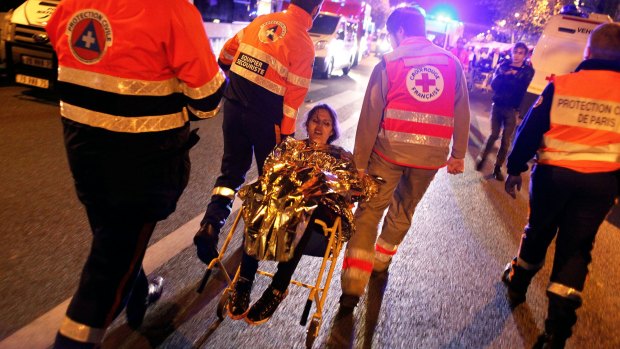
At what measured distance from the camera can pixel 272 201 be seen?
2.40 metres

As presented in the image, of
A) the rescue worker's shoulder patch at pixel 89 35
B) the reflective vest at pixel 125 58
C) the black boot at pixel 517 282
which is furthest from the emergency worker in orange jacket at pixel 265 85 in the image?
the black boot at pixel 517 282

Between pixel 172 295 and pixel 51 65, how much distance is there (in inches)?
212

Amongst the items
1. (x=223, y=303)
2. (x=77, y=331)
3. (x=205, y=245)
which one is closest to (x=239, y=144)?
(x=205, y=245)

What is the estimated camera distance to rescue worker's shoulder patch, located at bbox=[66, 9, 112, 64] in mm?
1682

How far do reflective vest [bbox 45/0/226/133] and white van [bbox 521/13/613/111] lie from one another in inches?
313

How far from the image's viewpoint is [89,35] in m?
1.69

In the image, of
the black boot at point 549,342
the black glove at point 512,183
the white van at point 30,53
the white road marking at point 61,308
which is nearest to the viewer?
the white road marking at point 61,308

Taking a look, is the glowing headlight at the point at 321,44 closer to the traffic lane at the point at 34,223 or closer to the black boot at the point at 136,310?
the traffic lane at the point at 34,223

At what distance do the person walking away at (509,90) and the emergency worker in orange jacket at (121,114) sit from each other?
17.6ft

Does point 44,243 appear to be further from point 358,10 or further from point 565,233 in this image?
point 358,10

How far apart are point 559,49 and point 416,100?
728cm

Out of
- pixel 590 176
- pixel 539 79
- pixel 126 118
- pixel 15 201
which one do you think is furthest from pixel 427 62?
pixel 539 79

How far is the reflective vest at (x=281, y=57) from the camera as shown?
9.83 ft

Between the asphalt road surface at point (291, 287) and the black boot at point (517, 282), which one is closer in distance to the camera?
the asphalt road surface at point (291, 287)
